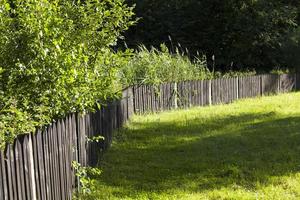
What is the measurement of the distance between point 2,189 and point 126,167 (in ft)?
12.8

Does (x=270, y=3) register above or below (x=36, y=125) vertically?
above

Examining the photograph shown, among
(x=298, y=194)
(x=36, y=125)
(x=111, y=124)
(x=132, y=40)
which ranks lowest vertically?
(x=298, y=194)

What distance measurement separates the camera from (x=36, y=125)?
4.16 m

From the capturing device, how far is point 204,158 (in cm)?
746

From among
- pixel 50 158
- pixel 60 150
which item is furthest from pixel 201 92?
pixel 50 158

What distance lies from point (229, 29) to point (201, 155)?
744 inches

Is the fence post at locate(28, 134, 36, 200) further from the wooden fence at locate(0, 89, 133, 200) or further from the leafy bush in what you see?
the leafy bush

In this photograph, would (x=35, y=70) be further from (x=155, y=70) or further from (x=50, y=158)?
(x=155, y=70)

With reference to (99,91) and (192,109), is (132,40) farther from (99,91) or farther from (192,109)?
(99,91)

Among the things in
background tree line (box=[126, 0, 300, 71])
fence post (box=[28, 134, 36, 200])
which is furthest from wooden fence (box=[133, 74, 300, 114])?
fence post (box=[28, 134, 36, 200])

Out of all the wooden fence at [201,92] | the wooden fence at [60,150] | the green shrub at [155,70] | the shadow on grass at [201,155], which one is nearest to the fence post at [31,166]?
the wooden fence at [60,150]

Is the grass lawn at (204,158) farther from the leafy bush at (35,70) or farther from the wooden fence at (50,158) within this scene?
the leafy bush at (35,70)

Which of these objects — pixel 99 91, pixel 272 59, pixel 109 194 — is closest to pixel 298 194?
pixel 109 194

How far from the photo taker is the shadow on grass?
625 centimetres
